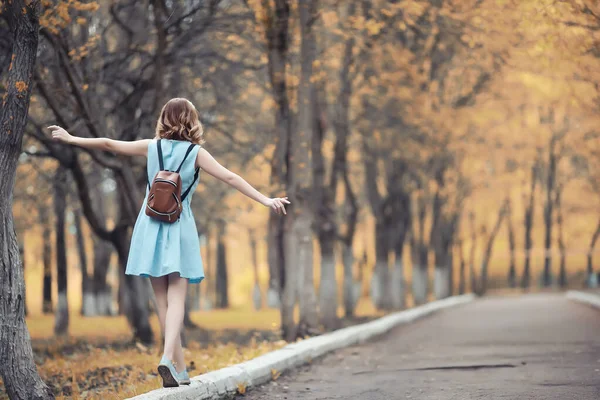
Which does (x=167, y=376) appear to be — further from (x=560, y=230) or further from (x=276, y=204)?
(x=560, y=230)

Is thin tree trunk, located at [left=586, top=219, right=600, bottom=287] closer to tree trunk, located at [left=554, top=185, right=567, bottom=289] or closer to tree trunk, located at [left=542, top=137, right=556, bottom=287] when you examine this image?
tree trunk, located at [left=554, top=185, right=567, bottom=289]

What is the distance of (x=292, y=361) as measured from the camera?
37.6ft

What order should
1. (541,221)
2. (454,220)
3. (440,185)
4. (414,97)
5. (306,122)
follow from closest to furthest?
(306,122) < (414,97) < (440,185) < (454,220) < (541,221)

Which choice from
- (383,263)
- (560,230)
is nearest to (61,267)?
(383,263)

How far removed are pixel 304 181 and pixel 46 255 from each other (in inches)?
849

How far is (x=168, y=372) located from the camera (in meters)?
7.23

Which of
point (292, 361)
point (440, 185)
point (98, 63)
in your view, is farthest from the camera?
point (440, 185)

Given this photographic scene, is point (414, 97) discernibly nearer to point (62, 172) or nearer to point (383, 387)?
point (62, 172)

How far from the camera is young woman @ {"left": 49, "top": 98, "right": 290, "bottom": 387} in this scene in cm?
709

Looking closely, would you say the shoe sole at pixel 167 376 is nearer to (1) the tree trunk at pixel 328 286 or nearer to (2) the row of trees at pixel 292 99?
(2) the row of trees at pixel 292 99

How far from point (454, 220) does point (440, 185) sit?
6.01m

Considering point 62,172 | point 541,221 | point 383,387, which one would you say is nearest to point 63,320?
point 62,172

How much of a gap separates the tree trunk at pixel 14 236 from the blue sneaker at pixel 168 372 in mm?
907

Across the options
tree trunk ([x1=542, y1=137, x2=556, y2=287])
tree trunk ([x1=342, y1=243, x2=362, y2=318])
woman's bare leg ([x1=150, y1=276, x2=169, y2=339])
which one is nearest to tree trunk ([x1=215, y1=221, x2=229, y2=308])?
tree trunk ([x1=342, y1=243, x2=362, y2=318])
